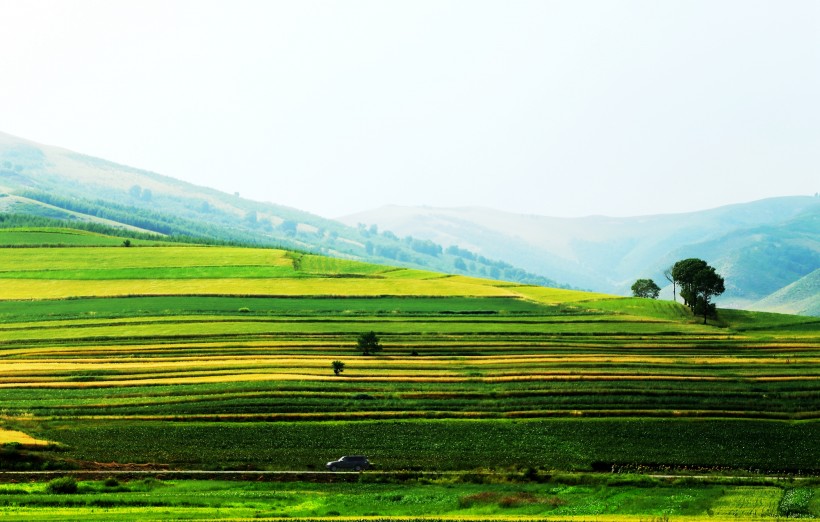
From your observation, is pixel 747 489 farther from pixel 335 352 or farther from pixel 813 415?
pixel 335 352

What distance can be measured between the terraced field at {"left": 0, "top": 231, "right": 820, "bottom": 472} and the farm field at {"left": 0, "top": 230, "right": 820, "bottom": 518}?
0.89 ft

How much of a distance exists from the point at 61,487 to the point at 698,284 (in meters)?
104

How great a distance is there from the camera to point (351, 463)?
6762 centimetres

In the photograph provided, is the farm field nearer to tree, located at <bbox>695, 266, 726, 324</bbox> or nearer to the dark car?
the dark car

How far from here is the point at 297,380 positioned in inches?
3664

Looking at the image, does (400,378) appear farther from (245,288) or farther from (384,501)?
(245,288)

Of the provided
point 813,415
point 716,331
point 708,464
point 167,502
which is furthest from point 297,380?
point 716,331

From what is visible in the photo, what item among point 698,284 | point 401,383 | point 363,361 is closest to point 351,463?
point 401,383

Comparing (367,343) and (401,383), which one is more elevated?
(367,343)

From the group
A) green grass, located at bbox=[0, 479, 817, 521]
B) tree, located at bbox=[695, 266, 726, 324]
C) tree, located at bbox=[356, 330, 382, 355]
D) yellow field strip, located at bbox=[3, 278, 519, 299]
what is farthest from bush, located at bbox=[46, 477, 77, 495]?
tree, located at bbox=[695, 266, 726, 324]

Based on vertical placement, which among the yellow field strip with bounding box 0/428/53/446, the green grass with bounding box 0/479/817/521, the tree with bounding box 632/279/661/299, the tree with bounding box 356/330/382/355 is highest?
the tree with bounding box 632/279/661/299

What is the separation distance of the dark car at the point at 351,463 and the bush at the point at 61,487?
1798 centimetres

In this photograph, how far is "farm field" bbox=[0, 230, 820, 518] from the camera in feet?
234

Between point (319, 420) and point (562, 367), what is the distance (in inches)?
1221
